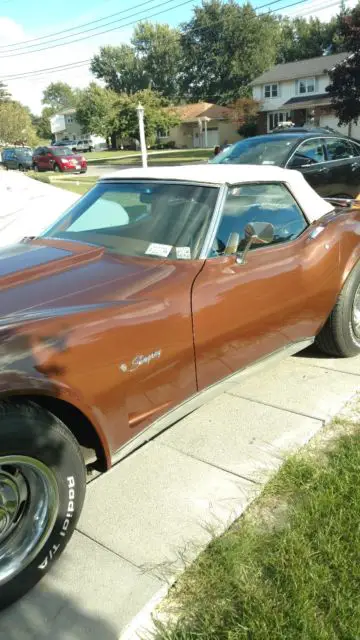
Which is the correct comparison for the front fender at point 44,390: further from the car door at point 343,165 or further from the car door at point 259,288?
the car door at point 343,165

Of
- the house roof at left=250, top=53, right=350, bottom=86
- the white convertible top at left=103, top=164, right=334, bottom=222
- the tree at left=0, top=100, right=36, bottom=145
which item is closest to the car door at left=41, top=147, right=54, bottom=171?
the tree at left=0, top=100, right=36, bottom=145

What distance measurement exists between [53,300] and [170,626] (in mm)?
1402

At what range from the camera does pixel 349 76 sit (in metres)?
29.3

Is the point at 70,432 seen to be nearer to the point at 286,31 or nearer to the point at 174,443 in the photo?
the point at 174,443

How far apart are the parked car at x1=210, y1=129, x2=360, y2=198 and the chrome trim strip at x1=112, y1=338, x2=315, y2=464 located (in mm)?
5466

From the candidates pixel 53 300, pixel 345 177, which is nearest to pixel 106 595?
pixel 53 300

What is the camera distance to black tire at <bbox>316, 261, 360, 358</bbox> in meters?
3.81

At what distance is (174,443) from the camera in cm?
310

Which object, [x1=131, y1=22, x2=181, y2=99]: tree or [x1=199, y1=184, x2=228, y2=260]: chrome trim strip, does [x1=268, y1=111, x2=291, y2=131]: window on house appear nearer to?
[x1=131, y1=22, x2=181, y2=99]: tree

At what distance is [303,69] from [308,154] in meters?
45.4

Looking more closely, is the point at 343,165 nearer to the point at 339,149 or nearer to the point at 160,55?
the point at 339,149

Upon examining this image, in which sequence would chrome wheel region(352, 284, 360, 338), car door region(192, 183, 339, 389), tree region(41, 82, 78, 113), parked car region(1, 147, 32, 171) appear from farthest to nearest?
tree region(41, 82, 78, 113) < parked car region(1, 147, 32, 171) < chrome wheel region(352, 284, 360, 338) < car door region(192, 183, 339, 389)

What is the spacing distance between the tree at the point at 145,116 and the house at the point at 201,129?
2.56 m

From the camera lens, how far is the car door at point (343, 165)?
8.79 m
